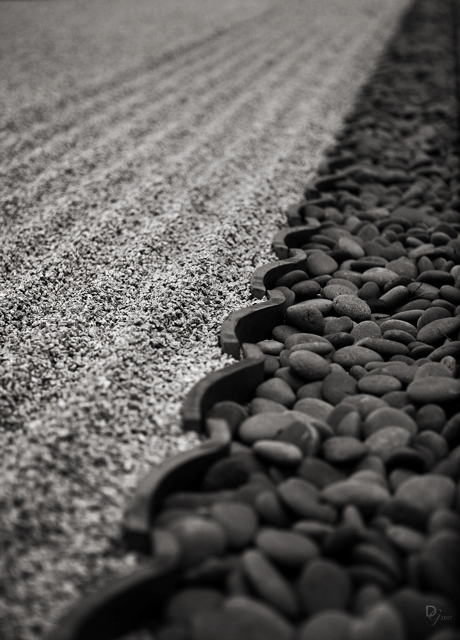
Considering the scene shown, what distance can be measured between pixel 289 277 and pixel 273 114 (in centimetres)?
174

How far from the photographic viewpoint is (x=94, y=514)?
106cm

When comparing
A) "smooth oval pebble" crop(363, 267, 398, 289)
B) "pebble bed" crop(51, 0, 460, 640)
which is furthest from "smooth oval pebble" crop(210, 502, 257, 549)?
"smooth oval pebble" crop(363, 267, 398, 289)

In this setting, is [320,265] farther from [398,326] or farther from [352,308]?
[398,326]

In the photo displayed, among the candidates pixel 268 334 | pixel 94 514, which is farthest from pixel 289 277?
pixel 94 514

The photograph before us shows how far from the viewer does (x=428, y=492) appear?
1.07 metres

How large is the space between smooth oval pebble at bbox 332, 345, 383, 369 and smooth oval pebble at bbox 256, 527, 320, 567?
0.57 meters

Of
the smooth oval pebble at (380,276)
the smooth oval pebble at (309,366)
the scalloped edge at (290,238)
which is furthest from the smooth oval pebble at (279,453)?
the scalloped edge at (290,238)

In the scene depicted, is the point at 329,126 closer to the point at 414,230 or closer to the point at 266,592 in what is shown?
the point at 414,230

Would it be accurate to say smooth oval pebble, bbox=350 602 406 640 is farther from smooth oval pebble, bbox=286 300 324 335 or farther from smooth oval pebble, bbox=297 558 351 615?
smooth oval pebble, bbox=286 300 324 335

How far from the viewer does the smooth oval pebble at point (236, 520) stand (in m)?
1.01

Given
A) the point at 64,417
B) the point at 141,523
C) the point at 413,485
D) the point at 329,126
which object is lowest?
the point at 413,485

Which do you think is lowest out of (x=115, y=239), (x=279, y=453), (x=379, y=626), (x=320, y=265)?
(x=379, y=626)

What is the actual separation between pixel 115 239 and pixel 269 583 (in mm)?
1319

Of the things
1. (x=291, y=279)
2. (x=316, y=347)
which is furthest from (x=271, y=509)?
(x=291, y=279)
